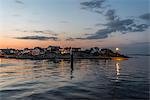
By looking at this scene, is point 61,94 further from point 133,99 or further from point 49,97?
point 133,99

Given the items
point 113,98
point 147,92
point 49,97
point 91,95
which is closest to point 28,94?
point 49,97

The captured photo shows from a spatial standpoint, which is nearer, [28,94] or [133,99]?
[133,99]

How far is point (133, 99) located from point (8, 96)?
11.3m

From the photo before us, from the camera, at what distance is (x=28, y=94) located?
20859 mm

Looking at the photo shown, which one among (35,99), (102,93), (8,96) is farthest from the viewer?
(102,93)

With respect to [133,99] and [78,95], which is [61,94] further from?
[133,99]

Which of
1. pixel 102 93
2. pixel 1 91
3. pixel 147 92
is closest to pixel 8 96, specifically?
pixel 1 91

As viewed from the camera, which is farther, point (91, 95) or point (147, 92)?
point (147, 92)

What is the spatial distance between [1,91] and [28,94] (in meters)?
3.52

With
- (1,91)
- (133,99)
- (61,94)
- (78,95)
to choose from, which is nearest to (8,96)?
(1,91)

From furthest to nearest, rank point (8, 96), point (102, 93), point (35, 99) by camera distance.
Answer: point (102, 93), point (8, 96), point (35, 99)

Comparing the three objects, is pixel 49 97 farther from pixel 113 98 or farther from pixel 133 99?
pixel 133 99

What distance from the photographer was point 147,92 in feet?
72.8

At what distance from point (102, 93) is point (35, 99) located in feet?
21.9
